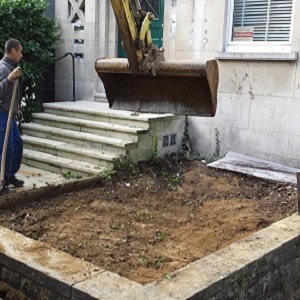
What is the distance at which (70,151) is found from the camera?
7969mm

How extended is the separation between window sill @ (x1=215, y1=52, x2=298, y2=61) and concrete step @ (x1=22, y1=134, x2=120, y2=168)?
7.83 feet

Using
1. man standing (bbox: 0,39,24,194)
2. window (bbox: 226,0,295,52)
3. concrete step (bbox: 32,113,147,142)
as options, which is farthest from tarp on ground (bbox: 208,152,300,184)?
man standing (bbox: 0,39,24,194)

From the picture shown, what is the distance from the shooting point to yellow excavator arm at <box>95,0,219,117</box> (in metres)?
4.54

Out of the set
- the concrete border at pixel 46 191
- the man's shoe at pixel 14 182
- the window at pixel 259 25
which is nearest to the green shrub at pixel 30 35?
the man's shoe at pixel 14 182

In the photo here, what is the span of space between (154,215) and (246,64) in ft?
10.7

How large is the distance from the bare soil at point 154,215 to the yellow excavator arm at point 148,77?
4.29 feet

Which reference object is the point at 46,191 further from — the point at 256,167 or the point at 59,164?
the point at 256,167

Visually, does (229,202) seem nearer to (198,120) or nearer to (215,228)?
(215,228)

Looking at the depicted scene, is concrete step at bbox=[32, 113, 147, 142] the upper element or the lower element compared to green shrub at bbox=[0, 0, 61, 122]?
lower

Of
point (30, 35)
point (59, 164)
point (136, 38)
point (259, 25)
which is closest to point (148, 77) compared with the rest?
point (136, 38)

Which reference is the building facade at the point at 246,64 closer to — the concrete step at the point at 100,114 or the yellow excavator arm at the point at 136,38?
the concrete step at the point at 100,114

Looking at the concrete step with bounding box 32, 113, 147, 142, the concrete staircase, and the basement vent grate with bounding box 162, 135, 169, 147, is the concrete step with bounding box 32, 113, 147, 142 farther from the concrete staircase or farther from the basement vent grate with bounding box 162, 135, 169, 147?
the basement vent grate with bounding box 162, 135, 169, 147

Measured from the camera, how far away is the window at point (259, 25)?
25.2 feet

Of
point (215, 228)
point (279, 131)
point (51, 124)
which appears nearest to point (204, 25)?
point (279, 131)
